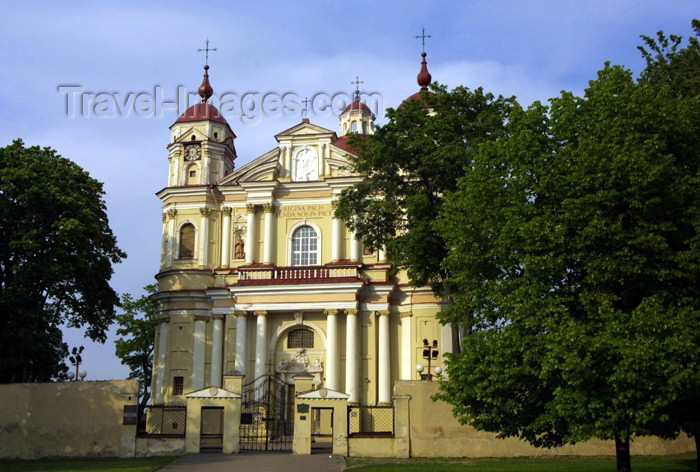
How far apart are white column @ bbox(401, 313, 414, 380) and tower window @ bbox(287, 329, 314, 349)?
4.14m

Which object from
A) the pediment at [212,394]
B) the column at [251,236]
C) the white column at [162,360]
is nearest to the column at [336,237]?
the column at [251,236]

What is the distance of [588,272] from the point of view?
1728cm

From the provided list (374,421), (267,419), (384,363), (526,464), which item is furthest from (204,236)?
(526,464)

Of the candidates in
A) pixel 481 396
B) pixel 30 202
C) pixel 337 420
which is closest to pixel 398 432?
pixel 337 420

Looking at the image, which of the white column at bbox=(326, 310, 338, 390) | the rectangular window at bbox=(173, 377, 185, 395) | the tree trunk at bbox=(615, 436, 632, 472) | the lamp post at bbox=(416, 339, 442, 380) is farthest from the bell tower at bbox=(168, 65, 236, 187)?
the tree trunk at bbox=(615, 436, 632, 472)

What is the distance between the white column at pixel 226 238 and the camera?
38.3m

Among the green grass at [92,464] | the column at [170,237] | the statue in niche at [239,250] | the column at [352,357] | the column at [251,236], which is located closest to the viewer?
the green grass at [92,464]

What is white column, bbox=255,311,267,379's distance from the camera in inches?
1375

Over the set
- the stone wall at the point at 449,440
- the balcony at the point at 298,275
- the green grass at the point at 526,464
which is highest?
the balcony at the point at 298,275

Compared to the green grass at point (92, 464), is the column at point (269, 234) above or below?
above

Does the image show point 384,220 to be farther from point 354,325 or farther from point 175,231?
point 175,231

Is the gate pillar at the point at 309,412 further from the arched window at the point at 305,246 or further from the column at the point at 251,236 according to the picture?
the column at the point at 251,236

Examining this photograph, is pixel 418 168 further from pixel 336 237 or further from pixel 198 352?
pixel 198 352

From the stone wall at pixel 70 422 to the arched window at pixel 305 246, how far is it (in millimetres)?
14519
